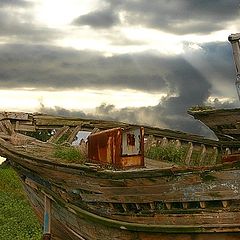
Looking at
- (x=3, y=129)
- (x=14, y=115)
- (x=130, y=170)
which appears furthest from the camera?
(x=14, y=115)

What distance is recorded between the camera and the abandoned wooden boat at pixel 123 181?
6.66 metres

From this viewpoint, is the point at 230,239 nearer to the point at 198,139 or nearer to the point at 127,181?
the point at 127,181

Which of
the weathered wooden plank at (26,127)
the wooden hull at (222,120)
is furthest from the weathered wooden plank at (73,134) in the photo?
the wooden hull at (222,120)

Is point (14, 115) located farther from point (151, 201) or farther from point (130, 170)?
point (151, 201)

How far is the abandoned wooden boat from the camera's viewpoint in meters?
6.66

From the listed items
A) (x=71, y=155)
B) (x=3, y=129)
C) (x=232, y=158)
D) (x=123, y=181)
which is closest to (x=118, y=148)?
(x=71, y=155)

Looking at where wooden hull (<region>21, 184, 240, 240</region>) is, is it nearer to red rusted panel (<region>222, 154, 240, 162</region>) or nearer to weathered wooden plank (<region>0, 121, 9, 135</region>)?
red rusted panel (<region>222, 154, 240, 162</region>)

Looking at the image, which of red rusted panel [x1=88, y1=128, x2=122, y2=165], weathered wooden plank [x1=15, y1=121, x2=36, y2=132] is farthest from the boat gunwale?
weathered wooden plank [x1=15, y1=121, x2=36, y2=132]

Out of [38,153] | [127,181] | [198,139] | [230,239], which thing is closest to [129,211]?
[127,181]

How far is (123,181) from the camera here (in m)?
7.24

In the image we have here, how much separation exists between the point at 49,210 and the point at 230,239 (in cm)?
467

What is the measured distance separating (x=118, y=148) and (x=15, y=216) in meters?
→ 12.7

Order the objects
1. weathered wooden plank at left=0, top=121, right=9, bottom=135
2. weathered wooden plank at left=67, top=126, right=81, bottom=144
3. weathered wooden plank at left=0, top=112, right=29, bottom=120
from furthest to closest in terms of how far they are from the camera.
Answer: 1. weathered wooden plank at left=0, top=112, right=29, bottom=120
2. weathered wooden plank at left=0, top=121, right=9, bottom=135
3. weathered wooden plank at left=67, top=126, right=81, bottom=144

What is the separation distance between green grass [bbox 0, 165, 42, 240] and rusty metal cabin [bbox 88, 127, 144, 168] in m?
8.71
